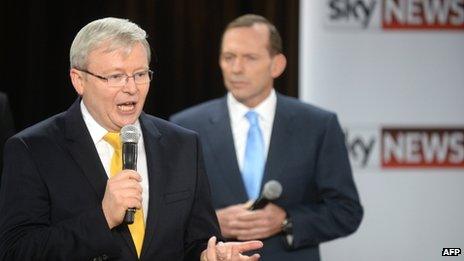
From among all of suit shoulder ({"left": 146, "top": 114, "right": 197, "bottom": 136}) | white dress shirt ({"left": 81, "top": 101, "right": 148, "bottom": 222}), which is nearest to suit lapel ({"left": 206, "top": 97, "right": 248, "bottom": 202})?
suit shoulder ({"left": 146, "top": 114, "right": 197, "bottom": 136})

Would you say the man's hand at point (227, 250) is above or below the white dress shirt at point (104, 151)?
below

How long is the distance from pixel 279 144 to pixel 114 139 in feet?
4.03

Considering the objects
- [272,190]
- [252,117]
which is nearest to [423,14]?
[252,117]

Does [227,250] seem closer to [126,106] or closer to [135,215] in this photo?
[135,215]

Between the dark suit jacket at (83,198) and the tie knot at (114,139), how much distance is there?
0.19 ft

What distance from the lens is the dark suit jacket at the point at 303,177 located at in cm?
354

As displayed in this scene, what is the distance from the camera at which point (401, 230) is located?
4832mm

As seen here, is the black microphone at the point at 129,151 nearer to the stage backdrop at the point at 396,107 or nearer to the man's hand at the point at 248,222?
the man's hand at the point at 248,222

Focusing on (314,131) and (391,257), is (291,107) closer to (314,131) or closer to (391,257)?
(314,131)

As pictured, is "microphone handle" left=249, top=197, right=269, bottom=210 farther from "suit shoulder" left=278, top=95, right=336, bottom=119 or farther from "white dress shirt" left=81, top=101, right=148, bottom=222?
"white dress shirt" left=81, top=101, right=148, bottom=222

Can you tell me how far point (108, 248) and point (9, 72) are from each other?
2612mm

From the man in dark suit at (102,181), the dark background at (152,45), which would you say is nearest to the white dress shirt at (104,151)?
the man in dark suit at (102,181)

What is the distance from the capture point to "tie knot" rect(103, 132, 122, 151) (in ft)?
8.20

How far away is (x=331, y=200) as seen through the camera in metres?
3.60
